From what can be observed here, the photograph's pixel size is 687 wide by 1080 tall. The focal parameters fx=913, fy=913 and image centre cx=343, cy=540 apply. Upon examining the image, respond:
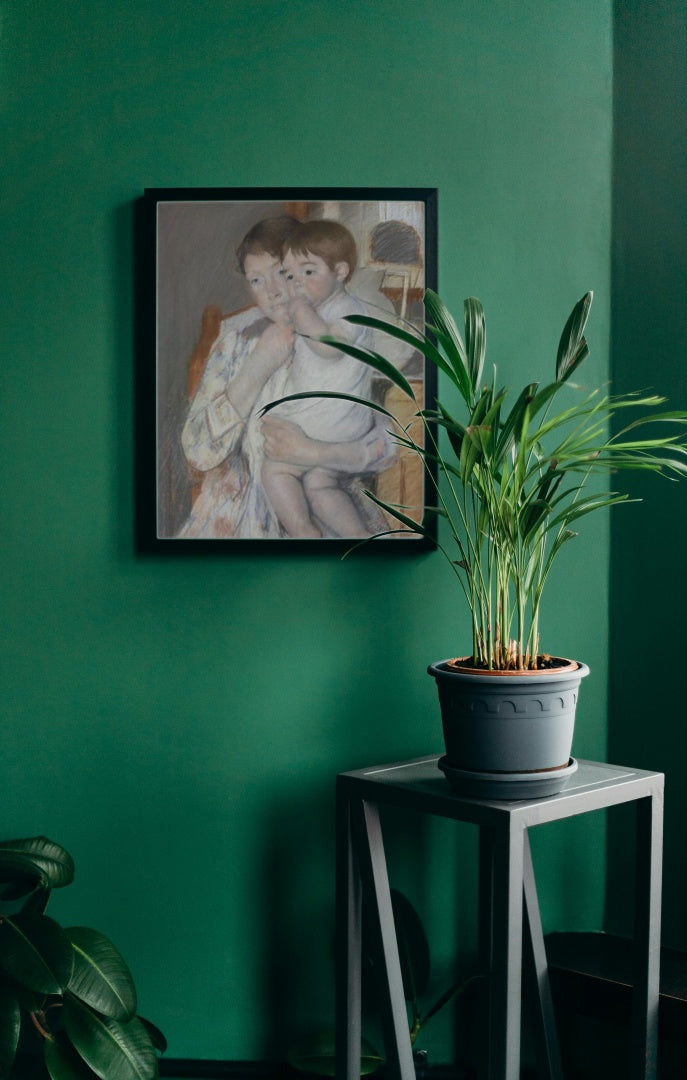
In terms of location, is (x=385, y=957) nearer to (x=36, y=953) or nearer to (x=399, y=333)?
(x=36, y=953)

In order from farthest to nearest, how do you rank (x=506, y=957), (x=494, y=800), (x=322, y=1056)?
(x=322, y=1056)
(x=494, y=800)
(x=506, y=957)

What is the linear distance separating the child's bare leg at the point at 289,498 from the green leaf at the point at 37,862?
2.66 ft

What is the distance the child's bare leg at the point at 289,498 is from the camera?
6.53 feet

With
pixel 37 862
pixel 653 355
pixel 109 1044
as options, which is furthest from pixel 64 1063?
pixel 653 355

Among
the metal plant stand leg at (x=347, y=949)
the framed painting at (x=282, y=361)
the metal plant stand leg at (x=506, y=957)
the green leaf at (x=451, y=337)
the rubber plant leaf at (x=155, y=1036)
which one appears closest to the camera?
the metal plant stand leg at (x=506, y=957)

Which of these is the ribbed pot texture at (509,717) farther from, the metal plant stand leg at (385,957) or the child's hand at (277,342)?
the child's hand at (277,342)

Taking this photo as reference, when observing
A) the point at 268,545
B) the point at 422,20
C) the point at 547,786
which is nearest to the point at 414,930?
the point at 547,786

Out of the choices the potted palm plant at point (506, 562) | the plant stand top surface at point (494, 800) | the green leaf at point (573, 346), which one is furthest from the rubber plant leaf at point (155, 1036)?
the green leaf at point (573, 346)

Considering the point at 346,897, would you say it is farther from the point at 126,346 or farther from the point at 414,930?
the point at 126,346

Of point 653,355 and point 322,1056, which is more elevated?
point 653,355

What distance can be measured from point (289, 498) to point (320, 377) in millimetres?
271

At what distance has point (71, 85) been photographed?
1999 millimetres

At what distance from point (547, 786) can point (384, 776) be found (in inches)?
12.8

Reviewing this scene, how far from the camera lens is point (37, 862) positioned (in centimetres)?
179
